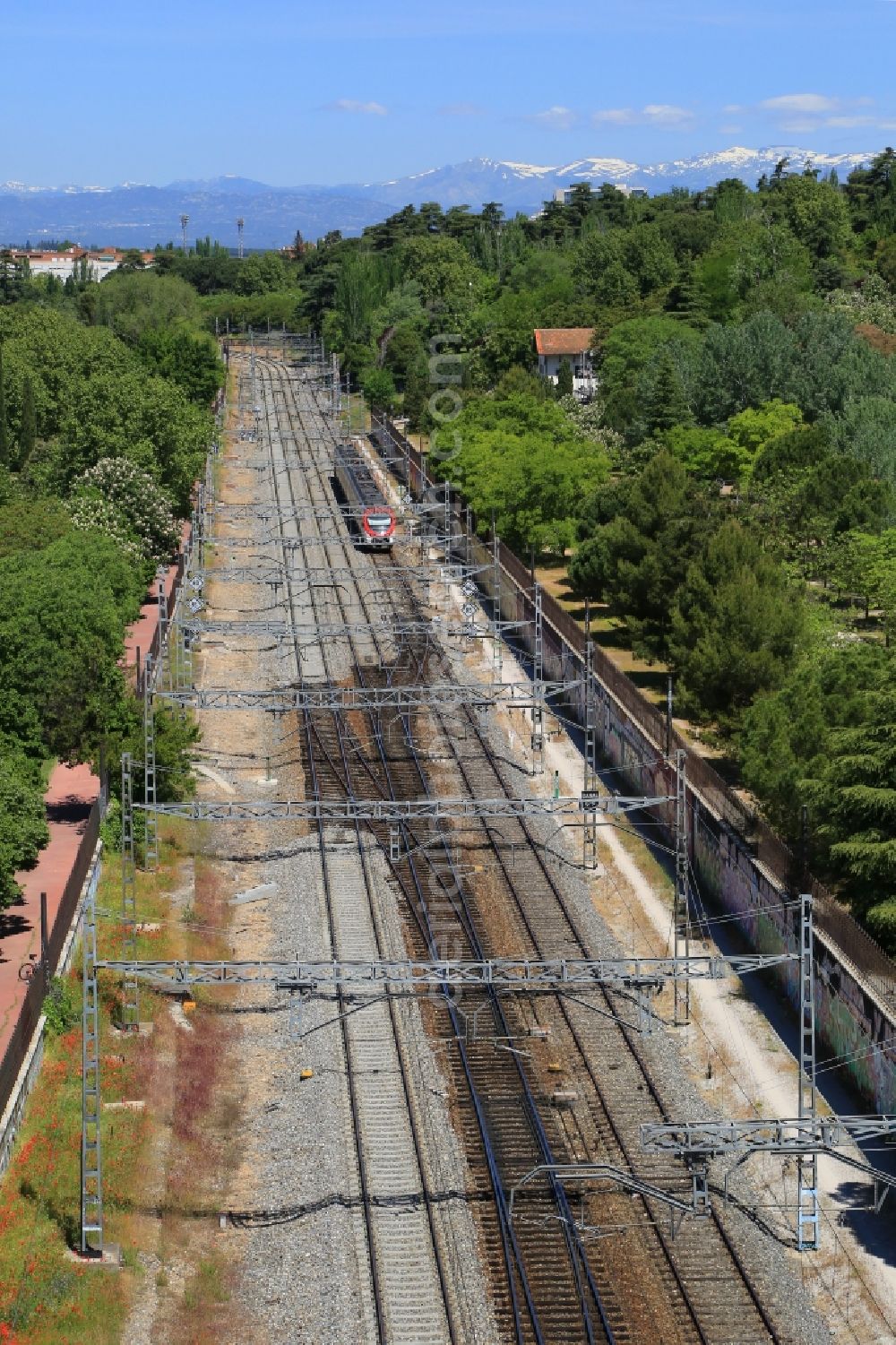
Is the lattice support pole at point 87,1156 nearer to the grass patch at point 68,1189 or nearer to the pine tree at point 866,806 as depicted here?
the grass patch at point 68,1189

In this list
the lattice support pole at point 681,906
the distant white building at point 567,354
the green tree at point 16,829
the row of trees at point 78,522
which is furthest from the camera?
the distant white building at point 567,354

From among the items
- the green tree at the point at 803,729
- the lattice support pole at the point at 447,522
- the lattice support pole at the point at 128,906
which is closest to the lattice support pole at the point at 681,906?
the green tree at the point at 803,729

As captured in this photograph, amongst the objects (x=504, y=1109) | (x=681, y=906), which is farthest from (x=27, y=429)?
(x=504, y=1109)

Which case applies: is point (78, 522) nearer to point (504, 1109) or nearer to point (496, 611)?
point (496, 611)

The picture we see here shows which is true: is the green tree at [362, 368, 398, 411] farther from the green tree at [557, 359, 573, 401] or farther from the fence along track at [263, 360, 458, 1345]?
the fence along track at [263, 360, 458, 1345]

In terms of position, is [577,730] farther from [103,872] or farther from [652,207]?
[652,207]
